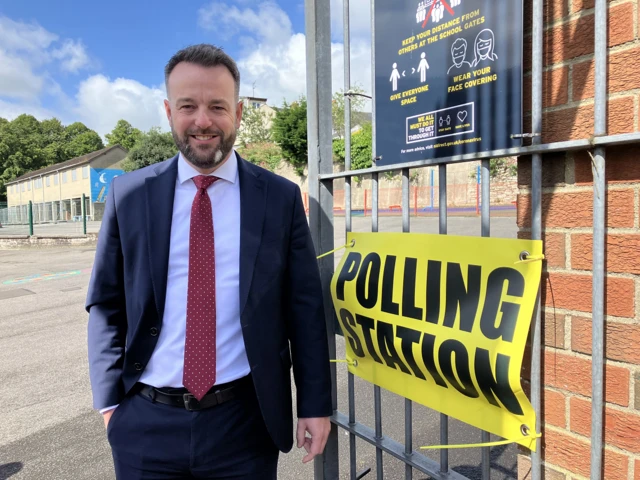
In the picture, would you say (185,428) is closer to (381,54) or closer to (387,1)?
(381,54)

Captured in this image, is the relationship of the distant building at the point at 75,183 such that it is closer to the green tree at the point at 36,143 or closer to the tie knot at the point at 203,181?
the green tree at the point at 36,143

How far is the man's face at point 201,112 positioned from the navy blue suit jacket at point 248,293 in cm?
13

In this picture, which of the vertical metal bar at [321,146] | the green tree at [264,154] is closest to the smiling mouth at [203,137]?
the vertical metal bar at [321,146]

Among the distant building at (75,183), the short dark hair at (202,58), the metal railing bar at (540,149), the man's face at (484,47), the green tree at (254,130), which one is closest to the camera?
the metal railing bar at (540,149)

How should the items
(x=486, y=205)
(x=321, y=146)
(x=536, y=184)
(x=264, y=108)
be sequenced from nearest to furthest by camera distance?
1. (x=536, y=184)
2. (x=486, y=205)
3. (x=321, y=146)
4. (x=264, y=108)

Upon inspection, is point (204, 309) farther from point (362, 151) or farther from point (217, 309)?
point (362, 151)

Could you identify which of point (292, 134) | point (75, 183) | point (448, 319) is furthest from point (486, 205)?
point (75, 183)

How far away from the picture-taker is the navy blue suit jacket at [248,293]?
5.45 ft

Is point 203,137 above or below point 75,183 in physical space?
below

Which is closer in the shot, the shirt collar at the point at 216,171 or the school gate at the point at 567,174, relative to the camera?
the school gate at the point at 567,174

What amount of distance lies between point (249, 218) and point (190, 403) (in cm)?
70

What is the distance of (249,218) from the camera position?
5.71 ft

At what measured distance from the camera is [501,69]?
1331 millimetres

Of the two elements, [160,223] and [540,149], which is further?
[160,223]
